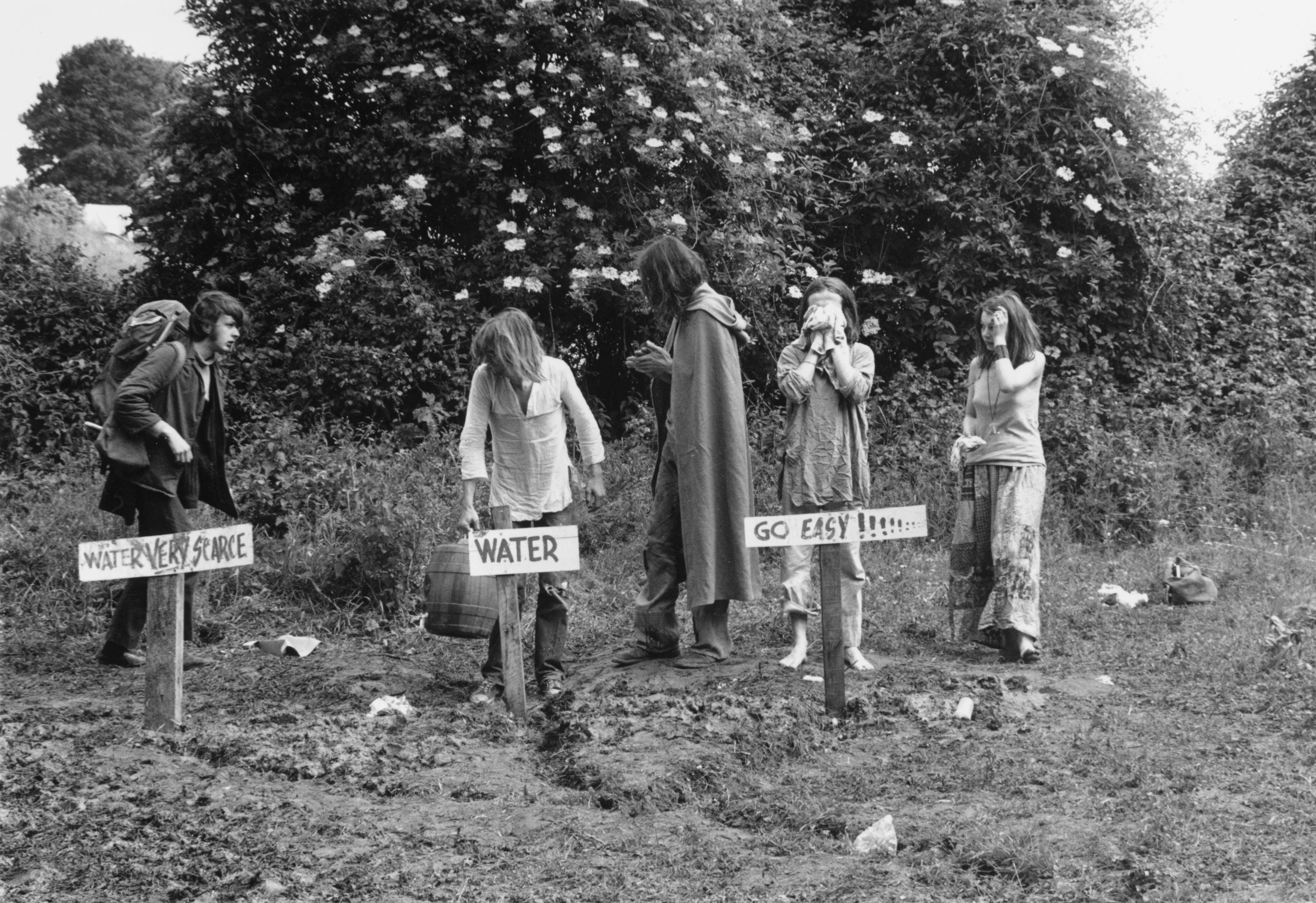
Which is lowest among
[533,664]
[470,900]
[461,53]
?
[470,900]

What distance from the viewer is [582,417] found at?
229 inches

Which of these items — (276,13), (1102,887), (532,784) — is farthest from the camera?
(276,13)

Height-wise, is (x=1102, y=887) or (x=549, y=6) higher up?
(x=549, y=6)

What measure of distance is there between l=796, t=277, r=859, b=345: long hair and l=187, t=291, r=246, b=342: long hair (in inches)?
110

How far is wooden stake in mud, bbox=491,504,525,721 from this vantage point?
5.39 meters

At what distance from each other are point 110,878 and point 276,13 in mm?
8724

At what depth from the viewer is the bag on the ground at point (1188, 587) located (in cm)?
764

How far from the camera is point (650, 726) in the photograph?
510 cm

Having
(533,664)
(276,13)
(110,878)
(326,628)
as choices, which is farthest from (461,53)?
(110,878)

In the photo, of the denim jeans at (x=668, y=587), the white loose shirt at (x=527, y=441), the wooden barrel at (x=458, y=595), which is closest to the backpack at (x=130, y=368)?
the wooden barrel at (x=458, y=595)

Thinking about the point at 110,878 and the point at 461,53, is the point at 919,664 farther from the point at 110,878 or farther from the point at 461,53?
the point at 461,53

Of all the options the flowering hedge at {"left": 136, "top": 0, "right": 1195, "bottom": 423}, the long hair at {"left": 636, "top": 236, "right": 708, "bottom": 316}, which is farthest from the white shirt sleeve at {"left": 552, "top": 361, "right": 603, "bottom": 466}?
the flowering hedge at {"left": 136, "top": 0, "right": 1195, "bottom": 423}

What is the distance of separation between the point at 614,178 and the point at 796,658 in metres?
5.18

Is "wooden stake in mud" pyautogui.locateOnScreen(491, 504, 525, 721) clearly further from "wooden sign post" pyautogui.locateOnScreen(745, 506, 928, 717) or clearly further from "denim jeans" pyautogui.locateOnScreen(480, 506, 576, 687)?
"wooden sign post" pyautogui.locateOnScreen(745, 506, 928, 717)
